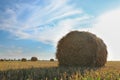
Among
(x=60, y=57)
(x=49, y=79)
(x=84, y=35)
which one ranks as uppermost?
(x=84, y=35)

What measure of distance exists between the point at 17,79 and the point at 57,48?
890cm

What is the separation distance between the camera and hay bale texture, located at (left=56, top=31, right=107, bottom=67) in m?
16.0

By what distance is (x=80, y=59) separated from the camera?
15945 mm

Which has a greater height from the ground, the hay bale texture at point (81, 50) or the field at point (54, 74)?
the hay bale texture at point (81, 50)

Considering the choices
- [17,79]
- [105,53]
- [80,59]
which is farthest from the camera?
[105,53]

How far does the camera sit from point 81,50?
52.4 ft

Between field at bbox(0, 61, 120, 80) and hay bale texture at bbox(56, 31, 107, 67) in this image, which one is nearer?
field at bbox(0, 61, 120, 80)

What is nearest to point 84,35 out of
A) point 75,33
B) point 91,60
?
point 75,33

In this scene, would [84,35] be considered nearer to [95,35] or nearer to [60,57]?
[95,35]

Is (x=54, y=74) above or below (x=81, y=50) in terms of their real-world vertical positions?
below

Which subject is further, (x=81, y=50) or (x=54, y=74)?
(x=81, y=50)

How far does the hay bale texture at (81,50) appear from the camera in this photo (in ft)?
52.4

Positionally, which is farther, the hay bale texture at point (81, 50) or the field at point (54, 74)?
the hay bale texture at point (81, 50)

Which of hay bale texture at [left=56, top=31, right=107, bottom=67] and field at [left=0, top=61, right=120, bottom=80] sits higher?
hay bale texture at [left=56, top=31, right=107, bottom=67]
